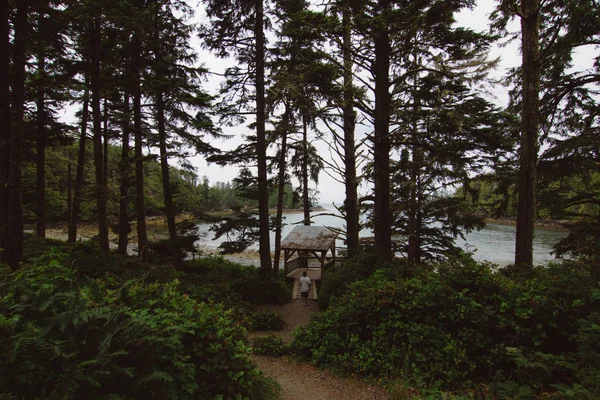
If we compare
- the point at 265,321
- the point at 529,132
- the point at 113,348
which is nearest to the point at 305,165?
the point at 265,321

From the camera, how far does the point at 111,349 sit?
2.64 m

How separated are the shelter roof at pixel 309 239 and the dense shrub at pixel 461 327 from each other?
8.46 metres

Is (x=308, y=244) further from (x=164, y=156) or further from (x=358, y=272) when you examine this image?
(x=164, y=156)

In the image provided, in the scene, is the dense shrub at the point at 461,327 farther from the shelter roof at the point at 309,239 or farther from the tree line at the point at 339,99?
the shelter roof at the point at 309,239

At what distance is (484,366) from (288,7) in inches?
479

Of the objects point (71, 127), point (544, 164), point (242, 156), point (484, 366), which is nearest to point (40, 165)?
point (71, 127)

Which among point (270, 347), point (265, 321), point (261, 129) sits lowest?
point (265, 321)

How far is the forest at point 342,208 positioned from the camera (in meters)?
2.90

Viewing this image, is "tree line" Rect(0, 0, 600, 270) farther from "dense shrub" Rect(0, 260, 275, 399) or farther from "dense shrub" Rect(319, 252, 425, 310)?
"dense shrub" Rect(0, 260, 275, 399)

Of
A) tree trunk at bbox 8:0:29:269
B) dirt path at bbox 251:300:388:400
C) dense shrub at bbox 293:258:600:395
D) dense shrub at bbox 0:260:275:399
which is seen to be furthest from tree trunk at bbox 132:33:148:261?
dense shrub at bbox 293:258:600:395

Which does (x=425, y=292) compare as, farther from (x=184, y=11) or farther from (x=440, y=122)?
(x=184, y=11)

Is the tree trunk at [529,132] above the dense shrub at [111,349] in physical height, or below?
above

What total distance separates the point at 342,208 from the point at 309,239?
277cm

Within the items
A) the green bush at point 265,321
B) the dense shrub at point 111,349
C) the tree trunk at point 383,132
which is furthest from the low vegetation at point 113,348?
the tree trunk at point 383,132
